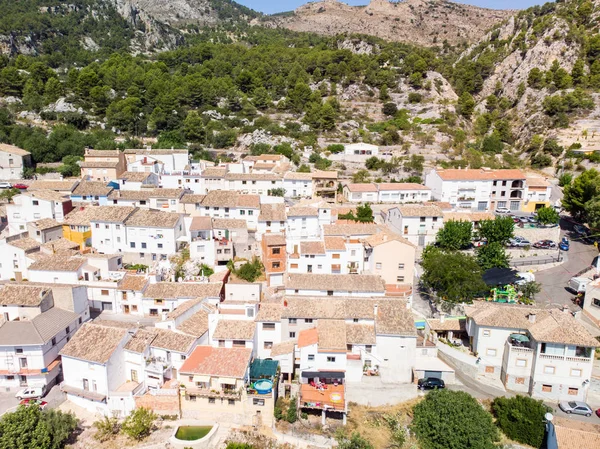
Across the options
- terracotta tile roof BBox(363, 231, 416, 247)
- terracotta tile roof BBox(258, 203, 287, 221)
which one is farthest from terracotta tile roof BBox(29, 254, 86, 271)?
Answer: terracotta tile roof BBox(363, 231, 416, 247)

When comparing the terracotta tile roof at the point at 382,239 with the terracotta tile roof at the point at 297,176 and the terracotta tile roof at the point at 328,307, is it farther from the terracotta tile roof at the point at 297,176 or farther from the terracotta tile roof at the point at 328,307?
the terracotta tile roof at the point at 297,176

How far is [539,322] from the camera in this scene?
91.7 feet

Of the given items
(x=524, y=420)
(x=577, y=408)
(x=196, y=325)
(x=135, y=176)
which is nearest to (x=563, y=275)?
(x=577, y=408)

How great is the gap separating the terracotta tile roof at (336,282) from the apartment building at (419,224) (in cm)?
1173

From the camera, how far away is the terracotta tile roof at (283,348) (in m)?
27.8

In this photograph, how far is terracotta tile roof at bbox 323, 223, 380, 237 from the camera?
129 ft

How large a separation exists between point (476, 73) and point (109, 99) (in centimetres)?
8025

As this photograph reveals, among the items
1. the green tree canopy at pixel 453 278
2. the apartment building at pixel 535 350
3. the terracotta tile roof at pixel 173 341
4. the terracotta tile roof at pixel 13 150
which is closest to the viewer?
the apartment building at pixel 535 350

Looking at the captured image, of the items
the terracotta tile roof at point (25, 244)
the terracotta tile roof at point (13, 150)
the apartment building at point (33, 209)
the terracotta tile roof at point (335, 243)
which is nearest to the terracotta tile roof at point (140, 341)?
the terracotta tile roof at point (25, 244)

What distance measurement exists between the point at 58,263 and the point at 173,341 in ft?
44.5

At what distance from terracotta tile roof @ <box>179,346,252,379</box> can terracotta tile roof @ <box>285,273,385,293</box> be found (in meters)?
6.71

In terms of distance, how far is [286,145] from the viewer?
226ft

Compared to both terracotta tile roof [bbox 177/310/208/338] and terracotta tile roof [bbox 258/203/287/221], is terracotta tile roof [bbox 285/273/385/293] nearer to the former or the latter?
terracotta tile roof [bbox 177/310/208/338]

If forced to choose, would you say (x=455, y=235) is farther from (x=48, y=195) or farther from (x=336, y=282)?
(x=48, y=195)
